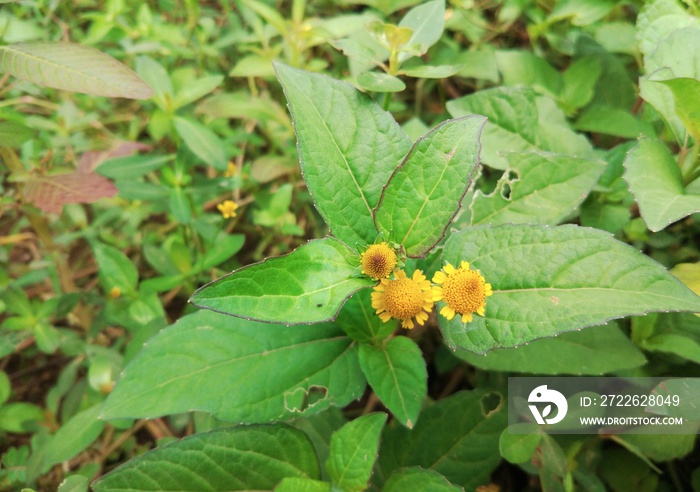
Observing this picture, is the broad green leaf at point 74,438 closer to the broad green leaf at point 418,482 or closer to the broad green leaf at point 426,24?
the broad green leaf at point 418,482

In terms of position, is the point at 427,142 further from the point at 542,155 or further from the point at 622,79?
the point at 622,79

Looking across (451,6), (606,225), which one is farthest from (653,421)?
(451,6)

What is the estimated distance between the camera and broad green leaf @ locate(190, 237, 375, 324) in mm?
770

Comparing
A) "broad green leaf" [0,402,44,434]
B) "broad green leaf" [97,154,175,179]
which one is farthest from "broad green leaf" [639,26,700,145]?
"broad green leaf" [0,402,44,434]

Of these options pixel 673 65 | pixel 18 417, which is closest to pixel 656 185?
pixel 673 65

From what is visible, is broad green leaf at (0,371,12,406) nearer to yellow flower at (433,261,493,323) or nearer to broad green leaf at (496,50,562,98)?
yellow flower at (433,261,493,323)

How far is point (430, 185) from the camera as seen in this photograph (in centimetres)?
88

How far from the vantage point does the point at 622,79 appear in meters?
1.58

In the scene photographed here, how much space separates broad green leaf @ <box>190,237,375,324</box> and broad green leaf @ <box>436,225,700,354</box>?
0.21 m

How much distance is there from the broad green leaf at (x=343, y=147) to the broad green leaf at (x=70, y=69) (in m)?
0.41

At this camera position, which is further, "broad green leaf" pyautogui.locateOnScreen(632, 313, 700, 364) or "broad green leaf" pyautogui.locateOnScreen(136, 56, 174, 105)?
"broad green leaf" pyautogui.locateOnScreen(136, 56, 174, 105)

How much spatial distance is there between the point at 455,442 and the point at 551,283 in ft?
1.56

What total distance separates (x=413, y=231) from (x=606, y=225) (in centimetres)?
63

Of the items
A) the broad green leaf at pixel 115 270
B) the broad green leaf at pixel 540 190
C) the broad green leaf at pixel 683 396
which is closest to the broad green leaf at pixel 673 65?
the broad green leaf at pixel 540 190
